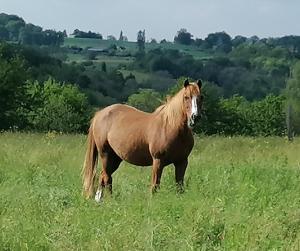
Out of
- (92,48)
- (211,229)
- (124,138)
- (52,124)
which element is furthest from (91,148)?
(92,48)

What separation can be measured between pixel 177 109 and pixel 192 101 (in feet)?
1.38

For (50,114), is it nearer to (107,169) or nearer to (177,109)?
(107,169)

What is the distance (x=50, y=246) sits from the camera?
5.48 metres

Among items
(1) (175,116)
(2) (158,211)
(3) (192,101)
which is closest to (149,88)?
(1) (175,116)

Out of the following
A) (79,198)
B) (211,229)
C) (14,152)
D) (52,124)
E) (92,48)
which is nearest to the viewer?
(211,229)

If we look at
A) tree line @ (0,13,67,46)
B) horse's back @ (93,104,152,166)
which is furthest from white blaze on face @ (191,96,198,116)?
tree line @ (0,13,67,46)

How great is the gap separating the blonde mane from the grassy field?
82 cm

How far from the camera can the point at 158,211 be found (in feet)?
21.8

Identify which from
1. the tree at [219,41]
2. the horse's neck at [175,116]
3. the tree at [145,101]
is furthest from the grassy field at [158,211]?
the tree at [219,41]

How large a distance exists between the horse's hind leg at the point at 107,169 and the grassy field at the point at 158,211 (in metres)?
0.18

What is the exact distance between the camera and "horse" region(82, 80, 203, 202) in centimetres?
858

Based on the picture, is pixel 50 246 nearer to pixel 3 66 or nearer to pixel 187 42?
pixel 3 66

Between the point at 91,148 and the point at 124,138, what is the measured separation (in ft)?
3.20

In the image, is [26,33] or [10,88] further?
[26,33]
